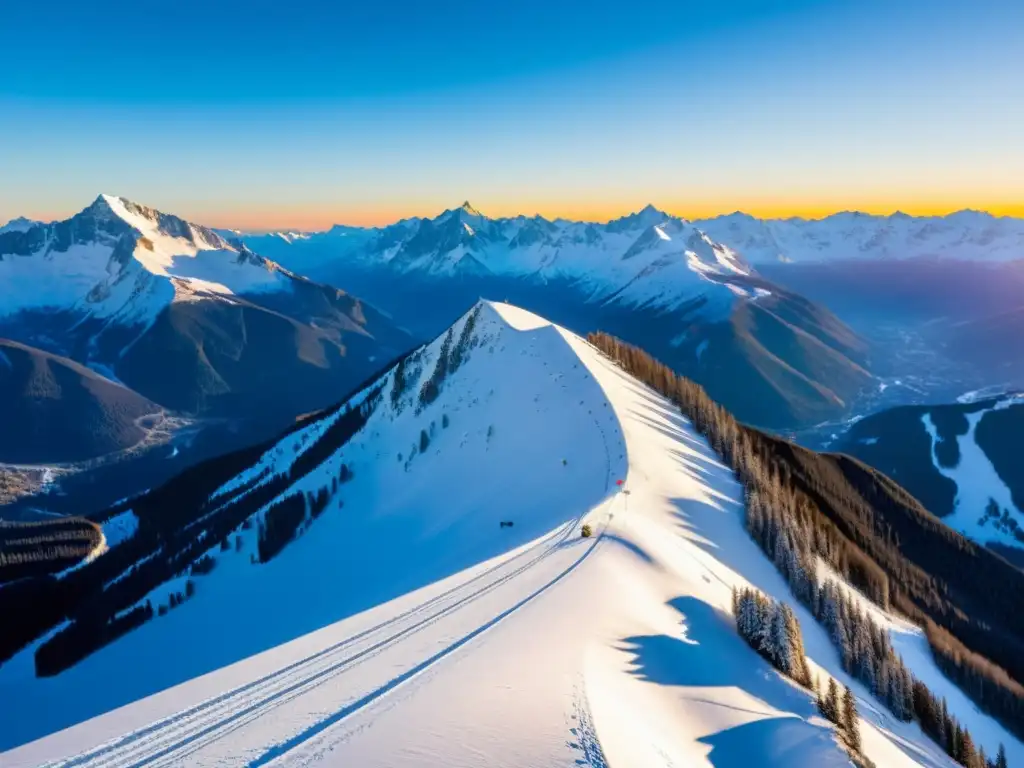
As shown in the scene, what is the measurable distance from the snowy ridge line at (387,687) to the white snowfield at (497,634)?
141 millimetres

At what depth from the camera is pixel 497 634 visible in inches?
1303

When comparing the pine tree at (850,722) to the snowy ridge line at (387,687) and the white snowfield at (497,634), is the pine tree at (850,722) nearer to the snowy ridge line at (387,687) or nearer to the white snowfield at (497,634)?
the white snowfield at (497,634)

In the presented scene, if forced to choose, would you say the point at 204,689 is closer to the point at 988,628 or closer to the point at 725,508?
the point at 725,508

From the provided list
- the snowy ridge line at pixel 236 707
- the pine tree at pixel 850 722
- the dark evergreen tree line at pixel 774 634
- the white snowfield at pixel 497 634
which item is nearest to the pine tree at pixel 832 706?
the pine tree at pixel 850 722

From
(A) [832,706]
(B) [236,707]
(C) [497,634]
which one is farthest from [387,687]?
(A) [832,706]

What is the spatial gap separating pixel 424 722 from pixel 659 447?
210 ft

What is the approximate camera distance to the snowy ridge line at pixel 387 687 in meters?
22.7

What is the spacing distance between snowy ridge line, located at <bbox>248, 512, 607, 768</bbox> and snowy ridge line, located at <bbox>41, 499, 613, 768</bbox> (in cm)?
355

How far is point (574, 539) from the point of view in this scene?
50094 millimetres

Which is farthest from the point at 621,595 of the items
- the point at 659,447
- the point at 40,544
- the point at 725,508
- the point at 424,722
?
the point at 40,544

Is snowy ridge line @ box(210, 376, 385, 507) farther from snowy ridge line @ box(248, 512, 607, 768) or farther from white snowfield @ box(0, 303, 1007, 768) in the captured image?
snowy ridge line @ box(248, 512, 607, 768)

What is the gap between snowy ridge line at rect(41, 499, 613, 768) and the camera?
78.2 feet

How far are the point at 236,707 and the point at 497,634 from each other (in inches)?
515

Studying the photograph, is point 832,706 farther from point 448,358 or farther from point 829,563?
point 448,358
